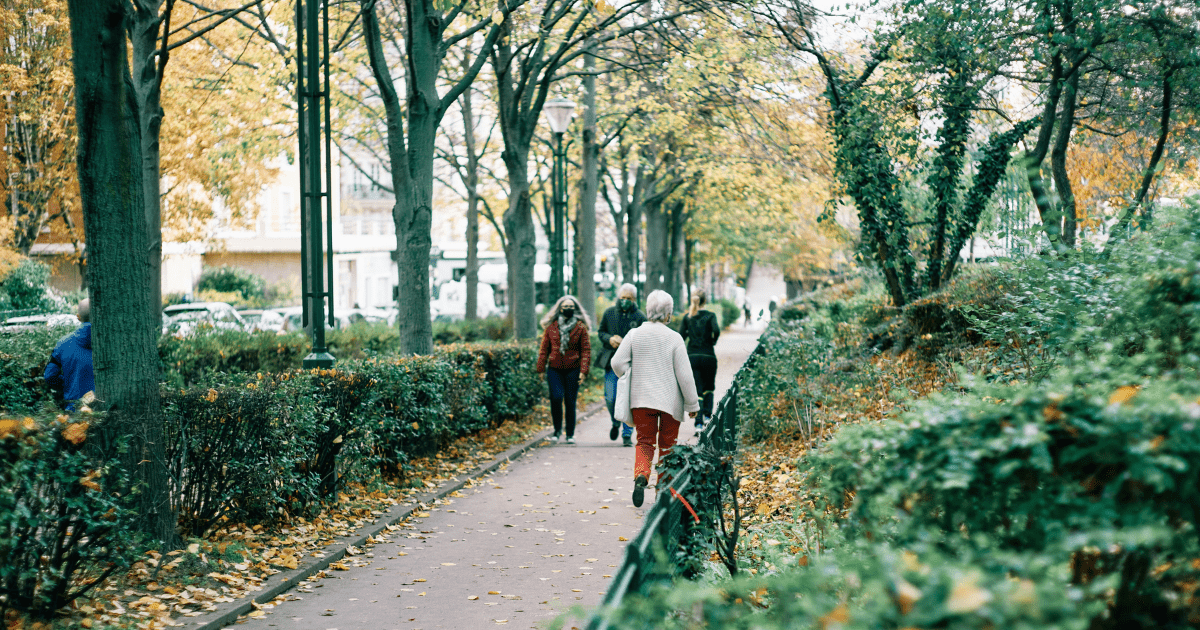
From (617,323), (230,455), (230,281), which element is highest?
(230,281)

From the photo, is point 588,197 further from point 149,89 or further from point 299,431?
point 299,431

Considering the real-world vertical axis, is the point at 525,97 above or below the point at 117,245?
above

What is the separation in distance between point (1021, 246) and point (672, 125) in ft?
45.8

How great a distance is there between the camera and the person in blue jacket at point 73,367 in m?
7.95

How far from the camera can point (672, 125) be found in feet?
71.4

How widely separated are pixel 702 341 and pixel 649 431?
4200 millimetres

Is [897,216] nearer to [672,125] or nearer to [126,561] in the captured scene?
[672,125]

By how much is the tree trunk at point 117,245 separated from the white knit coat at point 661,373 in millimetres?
3612

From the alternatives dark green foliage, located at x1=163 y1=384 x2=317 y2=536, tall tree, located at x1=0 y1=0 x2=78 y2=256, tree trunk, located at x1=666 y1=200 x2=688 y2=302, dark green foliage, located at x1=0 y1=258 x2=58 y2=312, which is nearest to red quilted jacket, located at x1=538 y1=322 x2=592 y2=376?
dark green foliage, located at x1=163 y1=384 x2=317 y2=536

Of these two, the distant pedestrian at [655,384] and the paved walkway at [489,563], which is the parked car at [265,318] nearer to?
the paved walkway at [489,563]

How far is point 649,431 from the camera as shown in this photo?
8.12 metres

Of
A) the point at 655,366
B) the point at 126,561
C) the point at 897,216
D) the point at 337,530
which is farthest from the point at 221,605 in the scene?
the point at 897,216

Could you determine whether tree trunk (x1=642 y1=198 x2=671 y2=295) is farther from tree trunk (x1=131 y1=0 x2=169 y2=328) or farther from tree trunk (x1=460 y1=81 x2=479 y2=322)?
tree trunk (x1=131 y1=0 x2=169 y2=328)

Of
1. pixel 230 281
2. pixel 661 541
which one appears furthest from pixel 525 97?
pixel 230 281
